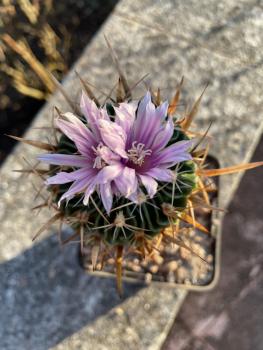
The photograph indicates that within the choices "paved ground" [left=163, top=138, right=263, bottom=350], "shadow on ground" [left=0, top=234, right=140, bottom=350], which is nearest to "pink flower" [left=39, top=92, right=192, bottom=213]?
"shadow on ground" [left=0, top=234, right=140, bottom=350]

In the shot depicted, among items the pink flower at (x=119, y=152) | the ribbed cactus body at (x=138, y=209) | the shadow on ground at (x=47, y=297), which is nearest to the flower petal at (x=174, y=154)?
the pink flower at (x=119, y=152)

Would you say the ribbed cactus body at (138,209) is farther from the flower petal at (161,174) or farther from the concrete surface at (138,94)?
the concrete surface at (138,94)

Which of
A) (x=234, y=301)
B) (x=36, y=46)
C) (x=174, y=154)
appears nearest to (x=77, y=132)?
(x=174, y=154)

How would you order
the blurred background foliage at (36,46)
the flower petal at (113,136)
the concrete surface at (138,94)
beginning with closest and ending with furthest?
the flower petal at (113,136) → the concrete surface at (138,94) → the blurred background foliage at (36,46)

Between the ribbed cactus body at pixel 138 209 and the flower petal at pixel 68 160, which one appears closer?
the flower petal at pixel 68 160

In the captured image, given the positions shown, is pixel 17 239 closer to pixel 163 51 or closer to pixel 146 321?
pixel 146 321

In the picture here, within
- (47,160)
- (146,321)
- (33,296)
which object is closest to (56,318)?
(33,296)

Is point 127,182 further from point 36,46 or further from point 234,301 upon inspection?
point 36,46
